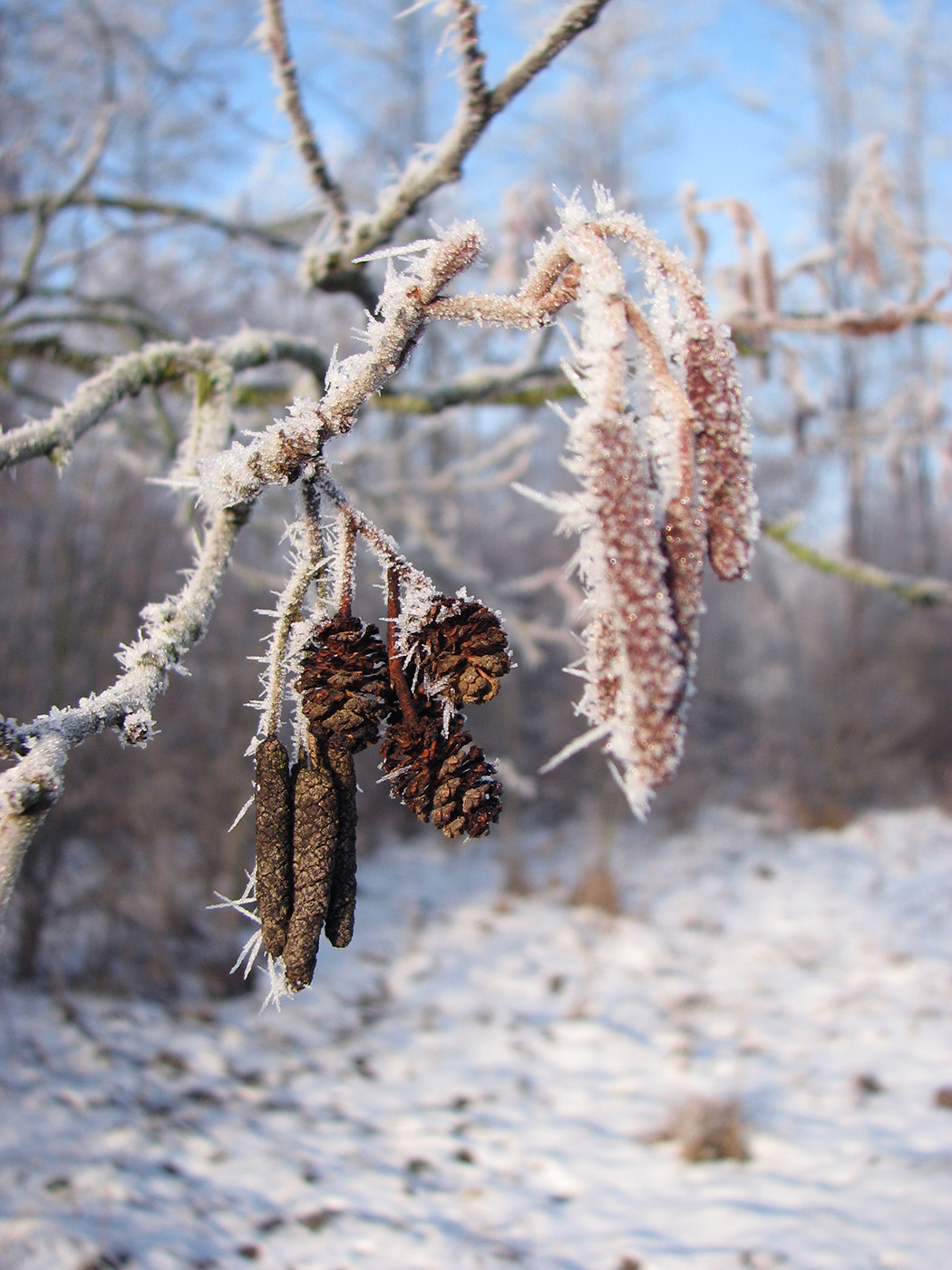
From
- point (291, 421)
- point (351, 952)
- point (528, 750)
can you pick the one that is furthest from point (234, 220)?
point (528, 750)

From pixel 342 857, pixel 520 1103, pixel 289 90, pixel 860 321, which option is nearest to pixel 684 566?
pixel 342 857

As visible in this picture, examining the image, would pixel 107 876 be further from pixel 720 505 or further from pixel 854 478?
pixel 854 478

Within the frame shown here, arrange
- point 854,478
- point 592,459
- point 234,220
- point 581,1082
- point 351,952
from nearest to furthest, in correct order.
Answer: point 592,459 < point 234,220 < point 581,1082 < point 351,952 < point 854,478

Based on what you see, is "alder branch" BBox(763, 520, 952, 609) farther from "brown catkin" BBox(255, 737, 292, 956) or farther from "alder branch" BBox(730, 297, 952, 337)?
"brown catkin" BBox(255, 737, 292, 956)

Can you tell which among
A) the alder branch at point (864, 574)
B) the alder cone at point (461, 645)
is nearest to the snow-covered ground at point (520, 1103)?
the alder branch at point (864, 574)

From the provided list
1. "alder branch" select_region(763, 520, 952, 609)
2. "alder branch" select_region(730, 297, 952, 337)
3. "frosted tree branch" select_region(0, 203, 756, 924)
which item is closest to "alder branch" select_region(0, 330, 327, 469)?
"frosted tree branch" select_region(0, 203, 756, 924)

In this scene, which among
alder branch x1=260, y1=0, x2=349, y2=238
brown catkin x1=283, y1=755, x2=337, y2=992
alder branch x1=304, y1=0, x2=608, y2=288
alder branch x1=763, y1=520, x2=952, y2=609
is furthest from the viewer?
alder branch x1=763, y1=520, x2=952, y2=609
